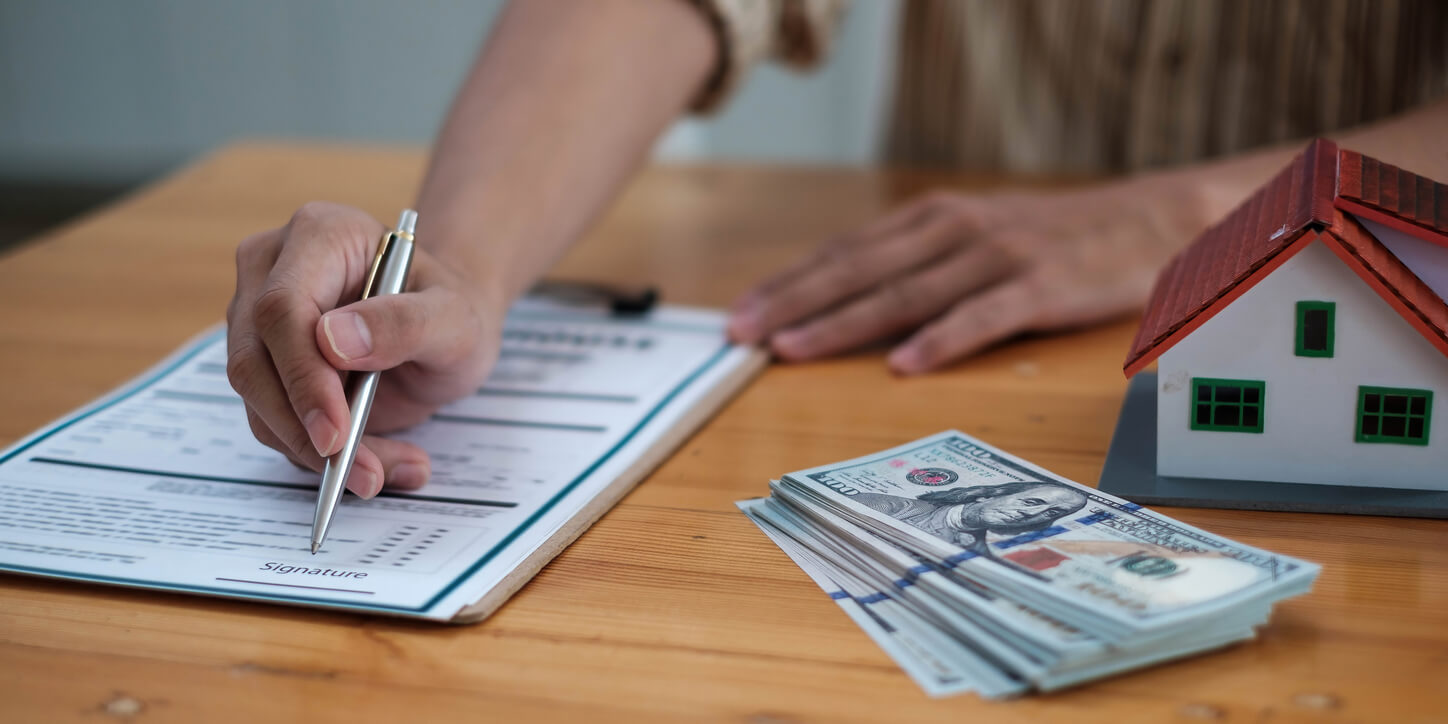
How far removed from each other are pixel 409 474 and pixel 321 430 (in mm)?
76

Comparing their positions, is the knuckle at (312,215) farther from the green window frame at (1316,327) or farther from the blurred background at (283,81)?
the blurred background at (283,81)

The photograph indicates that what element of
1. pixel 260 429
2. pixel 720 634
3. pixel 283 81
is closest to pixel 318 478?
pixel 260 429

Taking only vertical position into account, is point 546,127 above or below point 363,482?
above

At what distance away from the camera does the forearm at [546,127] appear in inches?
35.5

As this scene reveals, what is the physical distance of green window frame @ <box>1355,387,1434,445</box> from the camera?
24.8 inches

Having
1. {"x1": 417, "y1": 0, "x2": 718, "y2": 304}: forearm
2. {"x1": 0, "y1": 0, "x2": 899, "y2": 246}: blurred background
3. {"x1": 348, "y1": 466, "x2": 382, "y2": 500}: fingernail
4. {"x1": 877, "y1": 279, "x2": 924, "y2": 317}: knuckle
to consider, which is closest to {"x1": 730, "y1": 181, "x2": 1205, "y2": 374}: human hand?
{"x1": 877, "y1": 279, "x2": 924, "y2": 317}: knuckle

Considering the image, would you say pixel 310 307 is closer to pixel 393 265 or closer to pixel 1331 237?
pixel 393 265

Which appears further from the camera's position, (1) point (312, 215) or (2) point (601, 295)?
(2) point (601, 295)

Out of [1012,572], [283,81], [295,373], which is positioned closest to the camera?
[1012,572]

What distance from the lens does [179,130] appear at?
3406mm

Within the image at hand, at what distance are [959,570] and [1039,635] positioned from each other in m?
0.06

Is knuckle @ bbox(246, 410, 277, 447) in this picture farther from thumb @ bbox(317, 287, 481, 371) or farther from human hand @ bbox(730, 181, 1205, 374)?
human hand @ bbox(730, 181, 1205, 374)

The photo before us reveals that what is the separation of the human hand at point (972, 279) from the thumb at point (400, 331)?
0.92 feet

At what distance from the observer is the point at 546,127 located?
3.24ft
